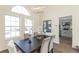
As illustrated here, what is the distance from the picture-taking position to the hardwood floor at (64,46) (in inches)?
62.4

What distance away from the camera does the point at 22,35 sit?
164cm

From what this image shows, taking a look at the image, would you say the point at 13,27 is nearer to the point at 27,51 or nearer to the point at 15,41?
the point at 15,41

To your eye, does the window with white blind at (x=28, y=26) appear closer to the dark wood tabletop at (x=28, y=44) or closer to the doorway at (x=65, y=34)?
the dark wood tabletop at (x=28, y=44)

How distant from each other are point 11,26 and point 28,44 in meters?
0.39

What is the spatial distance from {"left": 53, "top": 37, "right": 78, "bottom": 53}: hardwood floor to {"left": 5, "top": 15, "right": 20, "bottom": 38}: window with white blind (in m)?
0.64

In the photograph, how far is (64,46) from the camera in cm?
161

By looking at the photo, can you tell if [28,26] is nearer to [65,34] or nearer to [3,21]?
[3,21]

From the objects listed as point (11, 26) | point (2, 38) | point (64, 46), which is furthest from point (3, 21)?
point (64, 46)

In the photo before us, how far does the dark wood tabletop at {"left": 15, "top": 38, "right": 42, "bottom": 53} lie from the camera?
163cm

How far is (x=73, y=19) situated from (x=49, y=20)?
1.17ft

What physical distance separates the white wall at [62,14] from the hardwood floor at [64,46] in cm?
6

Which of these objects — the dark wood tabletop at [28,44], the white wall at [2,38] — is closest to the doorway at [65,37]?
the dark wood tabletop at [28,44]

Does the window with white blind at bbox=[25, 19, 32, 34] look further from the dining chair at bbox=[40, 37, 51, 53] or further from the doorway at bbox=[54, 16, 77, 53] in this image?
the doorway at bbox=[54, 16, 77, 53]
